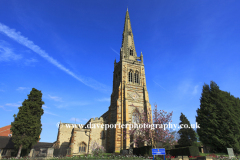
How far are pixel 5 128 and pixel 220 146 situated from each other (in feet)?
220

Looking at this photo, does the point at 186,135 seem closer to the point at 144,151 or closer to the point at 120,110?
the point at 120,110

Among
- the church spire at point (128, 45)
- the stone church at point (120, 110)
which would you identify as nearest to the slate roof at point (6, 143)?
the stone church at point (120, 110)

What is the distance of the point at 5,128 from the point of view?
55.1 metres

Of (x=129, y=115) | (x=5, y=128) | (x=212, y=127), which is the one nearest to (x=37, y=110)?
(x=129, y=115)

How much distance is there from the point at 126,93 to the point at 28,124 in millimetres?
20909

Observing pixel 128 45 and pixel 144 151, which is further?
pixel 128 45

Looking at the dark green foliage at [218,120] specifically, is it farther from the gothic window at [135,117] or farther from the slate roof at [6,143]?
the slate roof at [6,143]

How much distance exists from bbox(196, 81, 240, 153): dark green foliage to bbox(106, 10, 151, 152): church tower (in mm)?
12228

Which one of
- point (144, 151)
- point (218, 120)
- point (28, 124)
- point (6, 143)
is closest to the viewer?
point (144, 151)

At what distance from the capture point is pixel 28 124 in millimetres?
25578

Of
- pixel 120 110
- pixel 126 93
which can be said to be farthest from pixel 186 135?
pixel 120 110

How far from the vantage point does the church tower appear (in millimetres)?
32156

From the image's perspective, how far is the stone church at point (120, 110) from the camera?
104 ft

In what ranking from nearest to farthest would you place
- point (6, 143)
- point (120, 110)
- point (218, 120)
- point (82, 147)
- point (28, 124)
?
point (28, 124)
point (218, 120)
point (82, 147)
point (120, 110)
point (6, 143)
